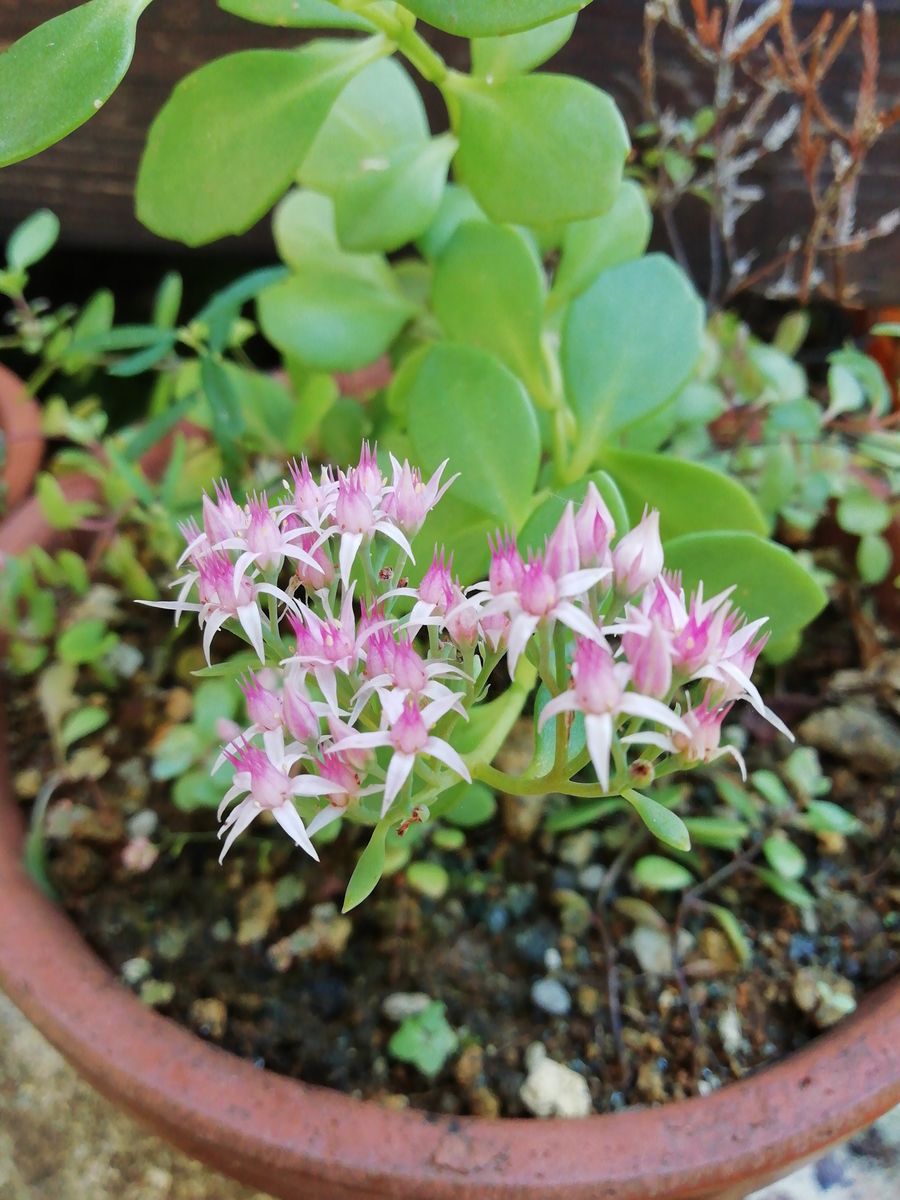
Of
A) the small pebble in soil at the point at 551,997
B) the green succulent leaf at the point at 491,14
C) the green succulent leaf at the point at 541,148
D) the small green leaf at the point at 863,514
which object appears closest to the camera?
the green succulent leaf at the point at 491,14

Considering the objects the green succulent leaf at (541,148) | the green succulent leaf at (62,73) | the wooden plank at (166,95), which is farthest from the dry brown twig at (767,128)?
the green succulent leaf at (62,73)

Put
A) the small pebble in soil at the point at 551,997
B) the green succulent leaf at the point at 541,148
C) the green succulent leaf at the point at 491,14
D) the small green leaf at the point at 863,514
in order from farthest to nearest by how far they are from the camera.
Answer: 1. the small green leaf at the point at 863,514
2. the small pebble in soil at the point at 551,997
3. the green succulent leaf at the point at 541,148
4. the green succulent leaf at the point at 491,14

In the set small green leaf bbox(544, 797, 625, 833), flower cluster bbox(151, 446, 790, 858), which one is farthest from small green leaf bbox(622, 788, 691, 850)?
small green leaf bbox(544, 797, 625, 833)

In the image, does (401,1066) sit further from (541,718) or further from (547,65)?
(547,65)

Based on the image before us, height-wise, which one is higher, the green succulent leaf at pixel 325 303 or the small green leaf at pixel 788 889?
the green succulent leaf at pixel 325 303

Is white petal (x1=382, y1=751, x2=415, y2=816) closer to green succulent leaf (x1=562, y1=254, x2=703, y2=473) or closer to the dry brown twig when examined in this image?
green succulent leaf (x1=562, y1=254, x2=703, y2=473)

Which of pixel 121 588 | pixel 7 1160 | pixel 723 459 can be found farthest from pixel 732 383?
pixel 7 1160

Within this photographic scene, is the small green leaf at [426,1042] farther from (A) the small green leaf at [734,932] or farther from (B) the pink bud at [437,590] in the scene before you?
(B) the pink bud at [437,590]
